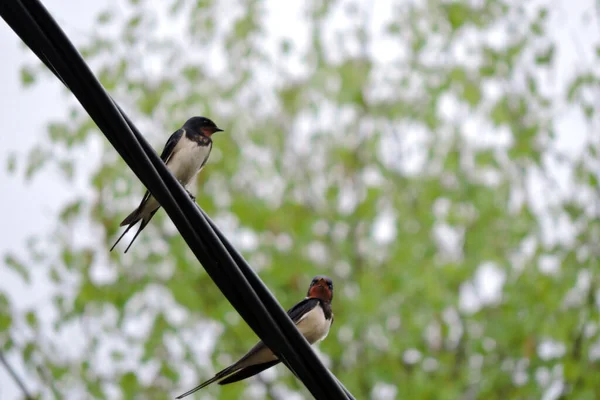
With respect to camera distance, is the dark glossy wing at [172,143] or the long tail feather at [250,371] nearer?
the long tail feather at [250,371]

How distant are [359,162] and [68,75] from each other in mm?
7091

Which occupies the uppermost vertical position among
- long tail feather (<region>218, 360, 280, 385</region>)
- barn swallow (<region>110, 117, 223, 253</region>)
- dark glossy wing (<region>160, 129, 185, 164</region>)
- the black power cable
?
dark glossy wing (<region>160, 129, 185, 164</region>)

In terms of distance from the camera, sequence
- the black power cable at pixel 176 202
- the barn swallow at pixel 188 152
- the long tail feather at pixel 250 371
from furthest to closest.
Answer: the barn swallow at pixel 188 152
the long tail feather at pixel 250 371
the black power cable at pixel 176 202

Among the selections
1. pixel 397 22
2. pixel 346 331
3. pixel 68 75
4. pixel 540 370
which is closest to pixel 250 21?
pixel 397 22

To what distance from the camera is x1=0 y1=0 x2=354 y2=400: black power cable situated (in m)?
1.66

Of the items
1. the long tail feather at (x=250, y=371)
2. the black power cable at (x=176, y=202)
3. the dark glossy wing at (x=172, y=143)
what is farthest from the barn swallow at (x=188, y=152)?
the black power cable at (x=176, y=202)

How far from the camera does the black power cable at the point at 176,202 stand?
166cm

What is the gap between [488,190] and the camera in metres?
8.02

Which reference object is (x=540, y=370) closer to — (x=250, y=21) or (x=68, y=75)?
(x=250, y=21)

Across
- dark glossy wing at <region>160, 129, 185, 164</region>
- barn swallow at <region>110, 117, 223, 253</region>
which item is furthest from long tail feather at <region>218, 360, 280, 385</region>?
dark glossy wing at <region>160, 129, 185, 164</region>

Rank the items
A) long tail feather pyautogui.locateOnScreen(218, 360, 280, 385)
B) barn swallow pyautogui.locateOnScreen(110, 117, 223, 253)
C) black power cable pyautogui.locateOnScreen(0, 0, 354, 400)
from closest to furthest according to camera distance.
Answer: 1. black power cable pyautogui.locateOnScreen(0, 0, 354, 400)
2. long tail feather pyautogui.locateOnScreen(218, 360, 280, 385)
3. barn swallow pyautogui.locateOnScreen(110, 117, 223, 253)

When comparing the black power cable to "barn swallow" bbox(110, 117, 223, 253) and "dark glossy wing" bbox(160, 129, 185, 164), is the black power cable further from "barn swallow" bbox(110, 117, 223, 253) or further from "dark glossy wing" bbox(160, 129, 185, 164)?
"dark glossy wing" bbox(160, 129, 185, 164)

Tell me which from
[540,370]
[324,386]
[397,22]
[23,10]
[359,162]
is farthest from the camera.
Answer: [397,22]

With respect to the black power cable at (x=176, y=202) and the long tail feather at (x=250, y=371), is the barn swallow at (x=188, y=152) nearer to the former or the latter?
the long tail feather at (x=250, y=371)
